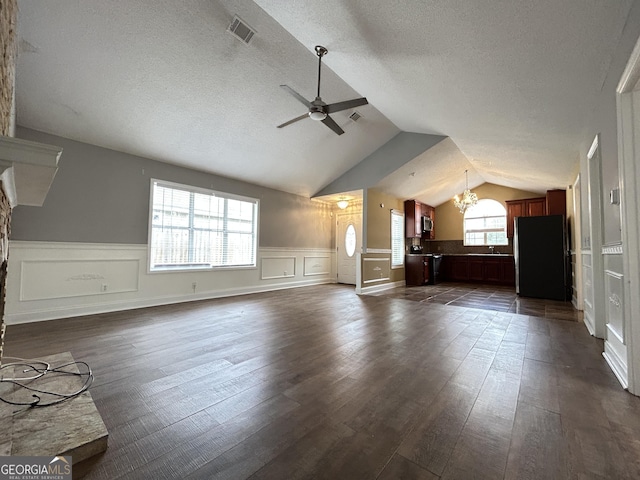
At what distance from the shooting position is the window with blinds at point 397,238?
7312mm

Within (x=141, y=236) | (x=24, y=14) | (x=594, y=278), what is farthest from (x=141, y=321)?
(x=594, y=278)

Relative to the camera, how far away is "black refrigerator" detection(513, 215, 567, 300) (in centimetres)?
533

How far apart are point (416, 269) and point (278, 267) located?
3.88m

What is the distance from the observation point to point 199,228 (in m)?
5.40

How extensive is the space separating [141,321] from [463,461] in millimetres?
3867

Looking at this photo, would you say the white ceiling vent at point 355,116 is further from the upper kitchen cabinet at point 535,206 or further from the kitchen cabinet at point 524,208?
the kitchen cabinet at point 524,208

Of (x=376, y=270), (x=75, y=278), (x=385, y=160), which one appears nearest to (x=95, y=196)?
(x=75, y=278)

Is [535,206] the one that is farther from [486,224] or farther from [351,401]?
[351,401]

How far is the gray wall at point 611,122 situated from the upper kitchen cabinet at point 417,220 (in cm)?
515

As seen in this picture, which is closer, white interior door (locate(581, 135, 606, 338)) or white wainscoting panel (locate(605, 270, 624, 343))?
white wainscoting panel (locate(605, 270, 624, 343))

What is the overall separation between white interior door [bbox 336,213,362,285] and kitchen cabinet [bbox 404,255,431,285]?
4.86 ft

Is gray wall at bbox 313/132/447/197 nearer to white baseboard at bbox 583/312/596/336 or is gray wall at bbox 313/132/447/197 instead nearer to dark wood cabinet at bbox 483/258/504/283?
white baseboard at bbox 583/312/596/336

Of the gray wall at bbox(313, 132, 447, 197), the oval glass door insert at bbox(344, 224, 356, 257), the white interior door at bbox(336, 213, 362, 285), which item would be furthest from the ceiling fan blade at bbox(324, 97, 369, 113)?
the oval glass door insert at bbox(344, 224, 356, 257)

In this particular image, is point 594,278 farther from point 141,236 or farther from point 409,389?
point 141,236
